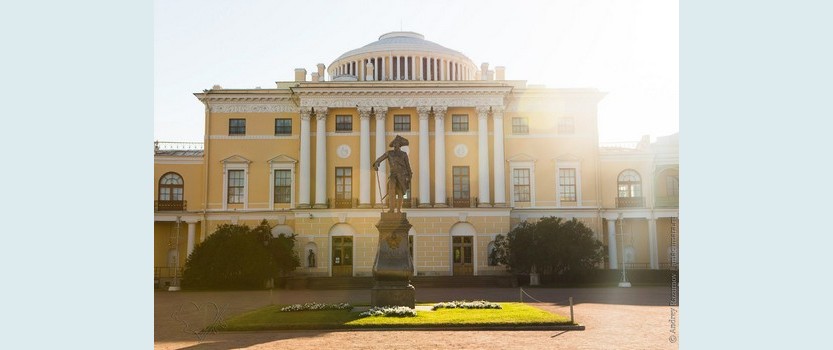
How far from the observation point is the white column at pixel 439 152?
28891mm

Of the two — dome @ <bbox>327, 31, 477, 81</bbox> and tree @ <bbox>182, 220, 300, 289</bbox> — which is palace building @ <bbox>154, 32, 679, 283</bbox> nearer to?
tree @ <bbox>182, 220, 300, 289</bbox>

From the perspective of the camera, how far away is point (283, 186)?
28734mm

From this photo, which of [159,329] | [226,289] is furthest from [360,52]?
[159,329]

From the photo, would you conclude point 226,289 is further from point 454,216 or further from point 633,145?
point 633,145

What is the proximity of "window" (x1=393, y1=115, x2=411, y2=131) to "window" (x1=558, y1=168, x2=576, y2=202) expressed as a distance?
6.23 metres

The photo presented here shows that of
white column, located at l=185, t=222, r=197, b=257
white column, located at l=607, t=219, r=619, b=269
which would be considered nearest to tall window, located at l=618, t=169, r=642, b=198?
white column, located at l=607, t=219, r=619, b=269

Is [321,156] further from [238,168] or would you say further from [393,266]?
[393,266]

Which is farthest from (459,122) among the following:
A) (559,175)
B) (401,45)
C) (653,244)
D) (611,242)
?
(653,244)

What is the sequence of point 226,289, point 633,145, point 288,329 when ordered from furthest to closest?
1. point 633,145
2. point 226,289
3. point 288,329

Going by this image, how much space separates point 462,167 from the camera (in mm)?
29391

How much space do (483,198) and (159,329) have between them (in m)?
17.9

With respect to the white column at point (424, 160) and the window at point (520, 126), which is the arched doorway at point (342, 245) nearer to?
the white column at point (424, 160)

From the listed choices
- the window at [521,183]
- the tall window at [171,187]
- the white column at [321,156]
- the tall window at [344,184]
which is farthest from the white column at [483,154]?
the tall window at [171,187]
